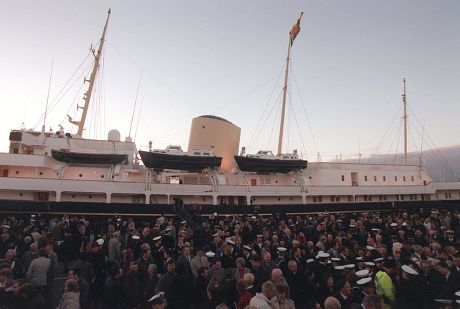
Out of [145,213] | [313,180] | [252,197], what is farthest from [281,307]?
[313,180]

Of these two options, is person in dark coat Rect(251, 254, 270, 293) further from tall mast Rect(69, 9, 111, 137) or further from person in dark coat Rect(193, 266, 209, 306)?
tall mast Rect(69, 9, 111, 137)

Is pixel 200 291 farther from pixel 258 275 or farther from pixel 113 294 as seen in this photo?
pixel 113 294

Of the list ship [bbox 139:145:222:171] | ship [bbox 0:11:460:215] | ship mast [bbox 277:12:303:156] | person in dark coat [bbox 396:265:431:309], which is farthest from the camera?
ship mast [bbox 277:12:303:156]

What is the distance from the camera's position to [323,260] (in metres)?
7.87

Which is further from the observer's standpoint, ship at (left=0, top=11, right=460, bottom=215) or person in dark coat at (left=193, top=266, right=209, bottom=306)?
ship at (left=0, top=11, right=460, bottom=215)

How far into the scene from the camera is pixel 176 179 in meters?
27.2

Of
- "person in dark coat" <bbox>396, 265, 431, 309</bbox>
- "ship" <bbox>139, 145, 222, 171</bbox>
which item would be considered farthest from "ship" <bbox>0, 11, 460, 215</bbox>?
"person in dark coat" <bbox>396, 265, 431, 309</bbox>

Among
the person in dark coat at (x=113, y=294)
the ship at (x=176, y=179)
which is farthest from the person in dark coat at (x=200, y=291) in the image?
the ship at (x=176, y=179)

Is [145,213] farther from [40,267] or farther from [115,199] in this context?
[40,267]

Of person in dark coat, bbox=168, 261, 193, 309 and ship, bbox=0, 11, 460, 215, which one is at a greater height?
ship, bbox=0, 11, 460, 215

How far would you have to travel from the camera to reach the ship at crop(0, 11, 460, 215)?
20.7m

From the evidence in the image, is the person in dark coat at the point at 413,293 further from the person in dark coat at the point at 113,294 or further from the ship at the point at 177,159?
the ship at the point at 177,159

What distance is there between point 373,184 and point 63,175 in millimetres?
28381

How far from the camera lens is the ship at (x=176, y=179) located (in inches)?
813
